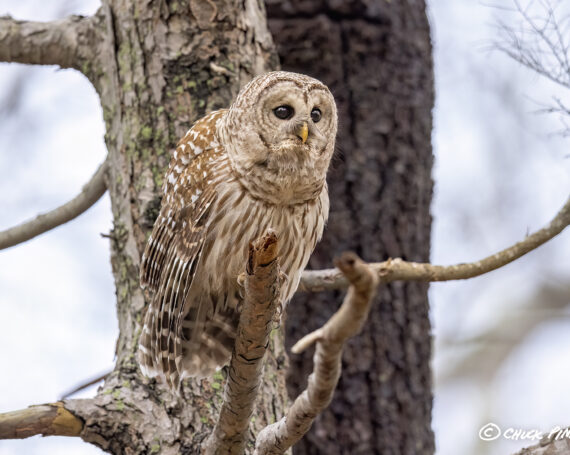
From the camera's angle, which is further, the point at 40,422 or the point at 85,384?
the point at 85,384

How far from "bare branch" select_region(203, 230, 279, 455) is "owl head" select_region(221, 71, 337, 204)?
0.74 metres

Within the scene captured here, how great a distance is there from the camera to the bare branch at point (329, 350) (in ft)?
5.14

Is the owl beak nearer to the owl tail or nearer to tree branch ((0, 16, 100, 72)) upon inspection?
the owl tail

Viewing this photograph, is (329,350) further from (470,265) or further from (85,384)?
(85,384)

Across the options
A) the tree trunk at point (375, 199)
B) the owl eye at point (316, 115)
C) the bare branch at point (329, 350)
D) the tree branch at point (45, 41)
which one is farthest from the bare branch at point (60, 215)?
the bare branch at point (329, 350)

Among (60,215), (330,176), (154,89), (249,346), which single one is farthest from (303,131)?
(330,176)

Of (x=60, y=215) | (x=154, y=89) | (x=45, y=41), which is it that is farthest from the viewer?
(x=45, y=41)

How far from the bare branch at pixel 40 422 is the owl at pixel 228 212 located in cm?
48

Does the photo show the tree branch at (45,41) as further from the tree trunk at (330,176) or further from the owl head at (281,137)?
the owl head at (281,137)

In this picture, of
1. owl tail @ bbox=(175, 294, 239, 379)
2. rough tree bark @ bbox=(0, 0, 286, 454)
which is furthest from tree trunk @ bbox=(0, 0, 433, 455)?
owl tail @ bbox=(175, 294, 239, 379)

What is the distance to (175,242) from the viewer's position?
326 centimetres

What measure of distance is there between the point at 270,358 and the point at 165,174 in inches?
36.3

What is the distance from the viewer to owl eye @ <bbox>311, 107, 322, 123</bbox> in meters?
3.14

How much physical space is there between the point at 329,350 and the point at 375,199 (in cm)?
337
